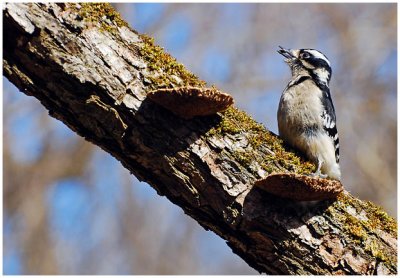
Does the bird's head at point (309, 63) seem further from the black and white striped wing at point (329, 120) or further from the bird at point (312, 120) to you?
the black and white striped wing at point (329, 120)

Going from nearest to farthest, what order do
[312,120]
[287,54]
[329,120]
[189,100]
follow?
[189,100]
[312,120]
[329,120]
[287,54]

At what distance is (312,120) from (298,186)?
4.70 feet

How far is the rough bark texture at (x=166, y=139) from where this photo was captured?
12.5 feet

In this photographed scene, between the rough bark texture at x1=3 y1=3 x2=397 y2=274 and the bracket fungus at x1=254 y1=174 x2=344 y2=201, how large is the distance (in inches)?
2.3

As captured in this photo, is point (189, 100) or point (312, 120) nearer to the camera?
point (189, 100)

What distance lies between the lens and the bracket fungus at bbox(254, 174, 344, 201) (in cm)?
388

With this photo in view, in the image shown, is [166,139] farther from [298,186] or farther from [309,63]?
[309,63]

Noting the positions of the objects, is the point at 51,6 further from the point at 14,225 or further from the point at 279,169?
the point at 14,225

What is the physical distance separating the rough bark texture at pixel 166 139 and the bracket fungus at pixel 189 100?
0.06m

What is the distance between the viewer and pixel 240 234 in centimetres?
398

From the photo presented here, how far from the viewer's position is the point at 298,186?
154 inches

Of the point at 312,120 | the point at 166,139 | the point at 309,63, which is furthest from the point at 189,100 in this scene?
the point at 309,63

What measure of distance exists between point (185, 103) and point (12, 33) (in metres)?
0.99

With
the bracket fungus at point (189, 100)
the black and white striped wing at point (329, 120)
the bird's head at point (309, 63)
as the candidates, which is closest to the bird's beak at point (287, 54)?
the bird's head at point (309, 63)
